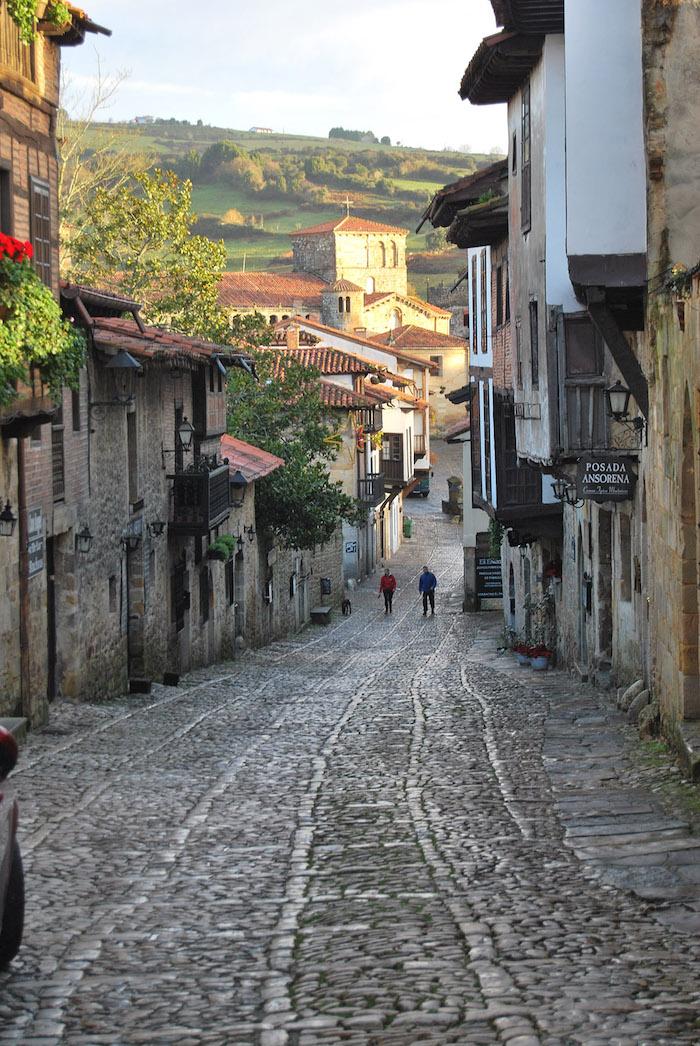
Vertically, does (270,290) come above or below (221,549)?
above

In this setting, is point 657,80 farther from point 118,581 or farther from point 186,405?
point 186,405

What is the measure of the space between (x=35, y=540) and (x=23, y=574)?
2.00ft

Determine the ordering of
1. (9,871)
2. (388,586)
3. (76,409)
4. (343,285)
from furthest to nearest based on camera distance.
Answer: (343,285)
(388,586)
(76,409)
(9,871)

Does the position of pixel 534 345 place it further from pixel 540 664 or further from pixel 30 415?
pixel 30 415

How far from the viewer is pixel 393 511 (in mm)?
69375

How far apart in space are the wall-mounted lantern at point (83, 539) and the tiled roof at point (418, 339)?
90223 mm

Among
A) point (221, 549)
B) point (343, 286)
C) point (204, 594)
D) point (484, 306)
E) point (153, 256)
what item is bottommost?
point (204, 594)

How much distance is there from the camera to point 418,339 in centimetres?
11062

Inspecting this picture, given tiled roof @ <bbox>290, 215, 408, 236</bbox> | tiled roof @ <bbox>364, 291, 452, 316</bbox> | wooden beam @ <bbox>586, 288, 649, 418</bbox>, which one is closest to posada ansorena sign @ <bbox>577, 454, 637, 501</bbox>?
wooden beam @ <bbox>586, 288, 649, 418</bbox>

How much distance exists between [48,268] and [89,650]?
17.9ft

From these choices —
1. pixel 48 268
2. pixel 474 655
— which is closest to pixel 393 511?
pixel 474 655

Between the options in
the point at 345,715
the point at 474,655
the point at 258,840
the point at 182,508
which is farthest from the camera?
the point at 474,655

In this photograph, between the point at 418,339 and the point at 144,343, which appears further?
the point at 418,339

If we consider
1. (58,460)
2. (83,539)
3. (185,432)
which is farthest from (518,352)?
(58,460)
